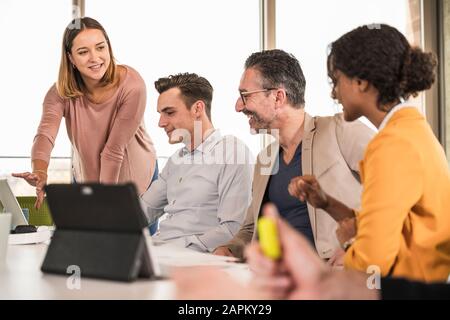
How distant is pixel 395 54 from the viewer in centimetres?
166

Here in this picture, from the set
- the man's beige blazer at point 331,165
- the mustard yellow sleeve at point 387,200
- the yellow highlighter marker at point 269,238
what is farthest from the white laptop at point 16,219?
the yellow highlighter marker at point 269,238

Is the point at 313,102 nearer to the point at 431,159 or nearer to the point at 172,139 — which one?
the point at 172,139

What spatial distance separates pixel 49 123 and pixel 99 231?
223 cm

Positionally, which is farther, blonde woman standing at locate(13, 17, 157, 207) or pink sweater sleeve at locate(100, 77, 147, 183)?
pink sweater sleeve at locate(100, 77, 147, 183)

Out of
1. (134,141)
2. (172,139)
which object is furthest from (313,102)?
(172,139)

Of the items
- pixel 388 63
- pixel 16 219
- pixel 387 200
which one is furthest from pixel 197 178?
pixel 387 200

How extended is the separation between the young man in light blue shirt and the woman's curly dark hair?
1.17m

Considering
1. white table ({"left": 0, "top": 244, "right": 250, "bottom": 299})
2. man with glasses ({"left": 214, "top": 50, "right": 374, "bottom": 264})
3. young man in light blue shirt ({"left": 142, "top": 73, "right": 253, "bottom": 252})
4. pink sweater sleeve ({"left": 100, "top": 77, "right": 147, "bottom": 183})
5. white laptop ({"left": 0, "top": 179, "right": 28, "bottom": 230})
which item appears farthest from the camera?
pink sweater sleeve ({"left": 100, "top": 77, "right": 147, "bottom": 183})

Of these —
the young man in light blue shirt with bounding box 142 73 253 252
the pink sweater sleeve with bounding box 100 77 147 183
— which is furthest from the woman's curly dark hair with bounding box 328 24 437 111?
the pink sweater sleeve with bounding box 100 77 147 183

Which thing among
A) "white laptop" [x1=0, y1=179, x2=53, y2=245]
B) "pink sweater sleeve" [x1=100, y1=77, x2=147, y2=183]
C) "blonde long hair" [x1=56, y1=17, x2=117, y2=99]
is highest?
"blonde long hair" [x1=56, y1=17, x2=117, y2=99]

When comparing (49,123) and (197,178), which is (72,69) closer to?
(49,123)

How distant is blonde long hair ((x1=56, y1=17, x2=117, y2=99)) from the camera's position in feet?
10.7

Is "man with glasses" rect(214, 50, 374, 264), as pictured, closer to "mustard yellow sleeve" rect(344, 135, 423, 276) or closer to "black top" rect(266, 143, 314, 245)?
"black top" rect(266, 143, 314, 245)

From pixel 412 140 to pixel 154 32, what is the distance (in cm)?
413
